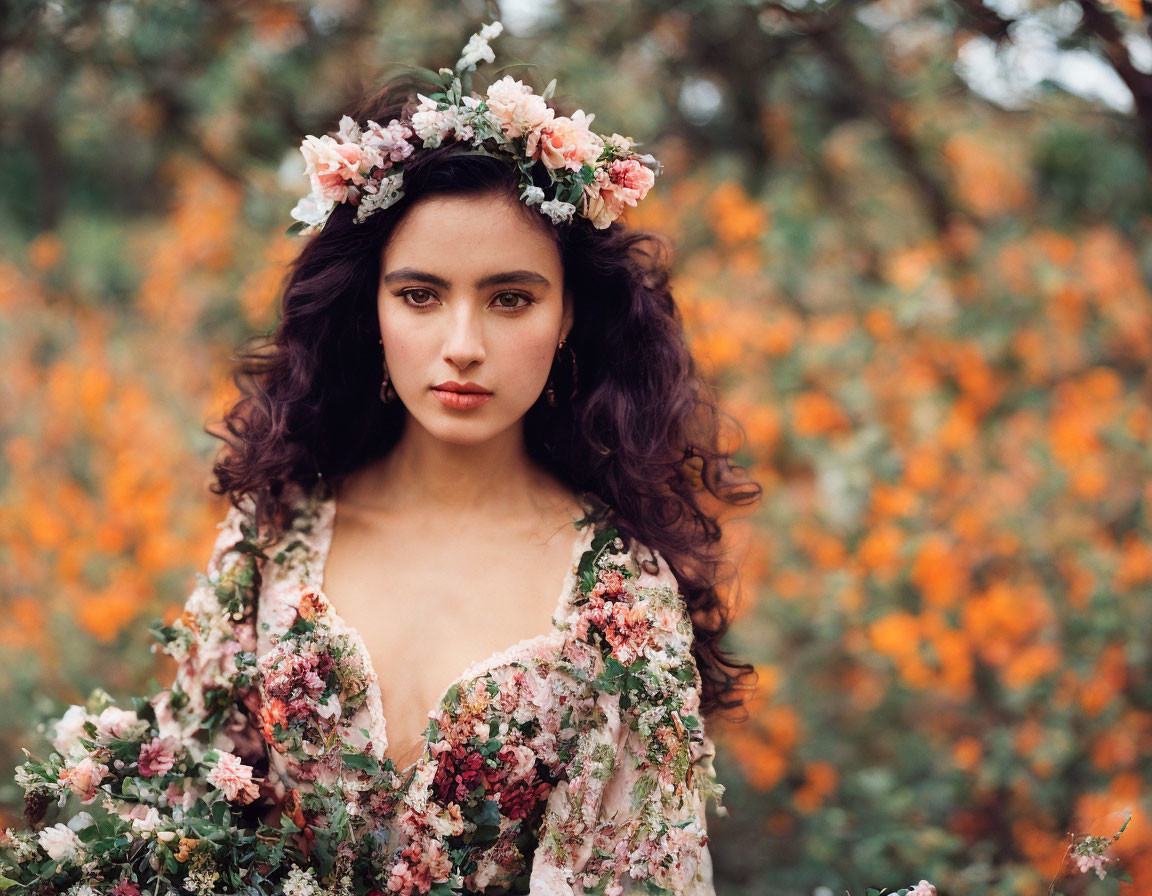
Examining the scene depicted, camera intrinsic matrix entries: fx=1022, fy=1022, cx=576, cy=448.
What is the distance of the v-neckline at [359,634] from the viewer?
1.70 metres

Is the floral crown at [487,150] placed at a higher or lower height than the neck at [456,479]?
higher

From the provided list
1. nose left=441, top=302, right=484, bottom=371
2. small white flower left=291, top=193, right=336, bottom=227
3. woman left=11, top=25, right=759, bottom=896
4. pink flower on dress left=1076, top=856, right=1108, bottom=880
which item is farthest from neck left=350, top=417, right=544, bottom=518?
pink flower on dress left=1076, top=856, right=1108, bottom=880

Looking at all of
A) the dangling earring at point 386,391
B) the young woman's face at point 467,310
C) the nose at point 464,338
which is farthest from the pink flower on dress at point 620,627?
the dangling earring at point 386,391

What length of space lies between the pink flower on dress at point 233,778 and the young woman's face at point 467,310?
25.4 inches

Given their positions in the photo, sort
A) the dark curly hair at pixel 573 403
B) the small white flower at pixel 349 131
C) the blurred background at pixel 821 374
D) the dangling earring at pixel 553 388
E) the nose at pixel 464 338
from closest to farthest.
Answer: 1. the nose at pixel 464 338
2. the small white flower at pixel 349 131
3. the dark curly hair at pixel 573 403
4. the dangling earring at pixel 553 388
5. the blurred background at pixel 821 374

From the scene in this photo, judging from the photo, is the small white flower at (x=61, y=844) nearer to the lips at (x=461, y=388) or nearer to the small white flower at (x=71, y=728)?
the small white flower at (x=71, y=728)

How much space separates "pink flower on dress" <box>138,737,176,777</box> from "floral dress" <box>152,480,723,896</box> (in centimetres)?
15

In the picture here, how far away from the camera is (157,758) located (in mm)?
1814

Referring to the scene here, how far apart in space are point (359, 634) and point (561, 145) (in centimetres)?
89

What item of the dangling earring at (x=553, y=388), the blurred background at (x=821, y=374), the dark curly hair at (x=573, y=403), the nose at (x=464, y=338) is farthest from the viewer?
the blurred background at (x=821, y=374)

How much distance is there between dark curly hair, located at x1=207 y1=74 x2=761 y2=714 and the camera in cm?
183

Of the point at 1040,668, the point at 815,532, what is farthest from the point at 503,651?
the point at 1040,668

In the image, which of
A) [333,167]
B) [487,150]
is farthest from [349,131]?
[487,150]

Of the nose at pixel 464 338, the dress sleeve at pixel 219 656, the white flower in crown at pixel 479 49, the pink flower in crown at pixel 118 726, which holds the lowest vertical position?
the pink flower in crown at pixel 118 726
